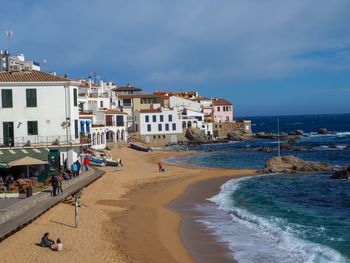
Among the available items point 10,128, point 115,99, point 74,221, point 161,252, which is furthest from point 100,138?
point 161,252

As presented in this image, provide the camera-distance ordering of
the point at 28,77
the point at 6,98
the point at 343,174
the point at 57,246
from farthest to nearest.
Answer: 1. the point at 343,174
2. the point at 28,77
3. the point at 6,98
4. the point at 57,246

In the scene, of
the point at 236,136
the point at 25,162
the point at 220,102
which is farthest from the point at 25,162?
the point at 220,102

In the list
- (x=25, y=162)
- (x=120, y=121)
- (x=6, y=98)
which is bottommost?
(x=25, y=162)

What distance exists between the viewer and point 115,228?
23.2 meters

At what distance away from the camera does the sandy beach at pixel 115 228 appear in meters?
18.5

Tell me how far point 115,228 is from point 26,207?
4.25 metres

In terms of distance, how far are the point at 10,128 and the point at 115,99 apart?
191 feet

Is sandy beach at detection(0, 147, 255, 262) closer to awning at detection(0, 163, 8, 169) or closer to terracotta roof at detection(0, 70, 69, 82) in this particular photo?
awning at detection(0, 163, 8, 169)

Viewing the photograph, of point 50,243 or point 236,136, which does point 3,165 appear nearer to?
point 50,243

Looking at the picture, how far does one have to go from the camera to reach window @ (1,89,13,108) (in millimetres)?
35719

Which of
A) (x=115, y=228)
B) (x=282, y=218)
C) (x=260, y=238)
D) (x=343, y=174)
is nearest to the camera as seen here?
(x=260, y=238)

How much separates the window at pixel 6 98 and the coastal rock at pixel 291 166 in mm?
24008

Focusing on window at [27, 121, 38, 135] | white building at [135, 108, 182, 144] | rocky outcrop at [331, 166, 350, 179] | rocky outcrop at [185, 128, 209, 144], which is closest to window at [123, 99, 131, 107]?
white building at [135, 108, 182, 144]

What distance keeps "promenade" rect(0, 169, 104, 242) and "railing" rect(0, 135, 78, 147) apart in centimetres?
608
